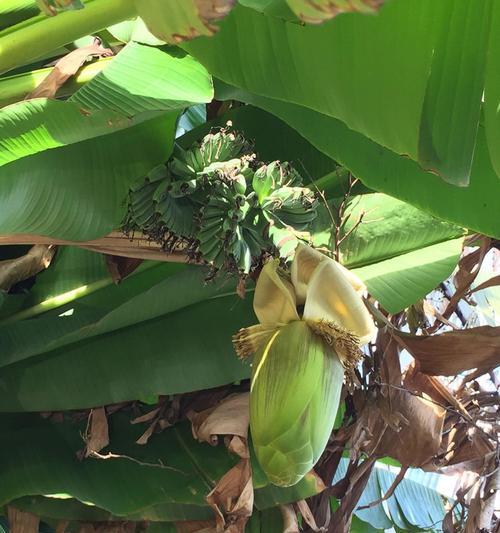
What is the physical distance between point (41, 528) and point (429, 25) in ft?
3.38

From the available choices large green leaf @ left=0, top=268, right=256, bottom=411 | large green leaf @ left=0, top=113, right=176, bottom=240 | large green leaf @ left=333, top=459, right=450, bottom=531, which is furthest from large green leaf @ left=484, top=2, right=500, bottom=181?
large green leaf @ left=333, top=459, right=450, bottom=531

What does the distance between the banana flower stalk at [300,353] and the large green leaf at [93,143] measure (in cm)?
17

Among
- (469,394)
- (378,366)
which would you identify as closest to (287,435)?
(378,366)

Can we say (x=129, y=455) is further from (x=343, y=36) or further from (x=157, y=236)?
(x=343, y=36)

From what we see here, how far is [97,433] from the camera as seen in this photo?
0.86m

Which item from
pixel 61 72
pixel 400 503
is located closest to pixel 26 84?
pixel 61 72

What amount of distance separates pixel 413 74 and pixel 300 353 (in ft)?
0.81

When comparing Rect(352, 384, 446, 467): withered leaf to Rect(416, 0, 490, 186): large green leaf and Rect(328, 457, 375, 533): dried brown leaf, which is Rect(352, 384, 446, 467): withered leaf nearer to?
Rect(328, 457, 375, 533): dried brown leaf

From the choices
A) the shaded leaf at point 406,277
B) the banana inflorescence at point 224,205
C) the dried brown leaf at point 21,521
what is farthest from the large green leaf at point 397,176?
the dried brown leaf at point 21,521

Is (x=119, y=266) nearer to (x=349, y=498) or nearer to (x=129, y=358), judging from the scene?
(x=129, y=358)

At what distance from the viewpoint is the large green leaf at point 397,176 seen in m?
0.65

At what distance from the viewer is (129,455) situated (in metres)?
0.89

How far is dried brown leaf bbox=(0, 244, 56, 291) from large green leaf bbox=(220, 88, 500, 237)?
324mm

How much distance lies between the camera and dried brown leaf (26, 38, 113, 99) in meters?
0.62
